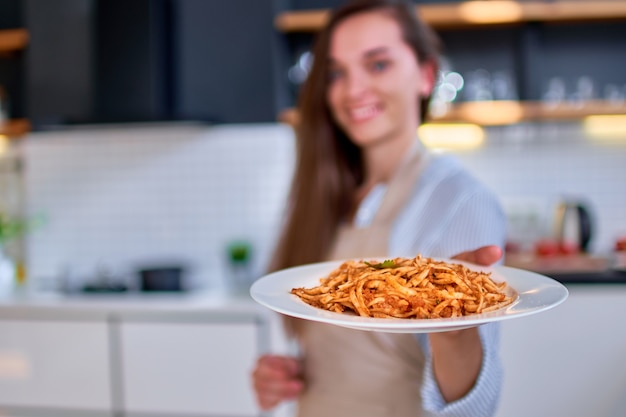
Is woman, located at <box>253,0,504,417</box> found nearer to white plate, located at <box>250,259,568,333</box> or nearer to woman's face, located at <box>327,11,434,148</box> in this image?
woman's face, located at <box>327,11,434,148</box>

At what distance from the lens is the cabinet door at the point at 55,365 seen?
266 centimetres

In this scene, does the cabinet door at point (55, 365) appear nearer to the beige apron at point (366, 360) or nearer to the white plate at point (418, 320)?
the beige apron at point (366, 360)

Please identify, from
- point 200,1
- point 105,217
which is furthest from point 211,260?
point 200,1

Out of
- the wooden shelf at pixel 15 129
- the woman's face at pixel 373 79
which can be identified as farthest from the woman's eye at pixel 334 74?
the wooden shelf at pixel 15 129

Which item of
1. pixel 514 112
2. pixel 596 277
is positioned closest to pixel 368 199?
pixel 596 277

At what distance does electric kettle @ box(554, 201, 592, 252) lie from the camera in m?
2.68

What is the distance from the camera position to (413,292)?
66 centimetres

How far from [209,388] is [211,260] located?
0.82 meters

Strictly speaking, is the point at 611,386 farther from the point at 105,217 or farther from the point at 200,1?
the point at 105,217

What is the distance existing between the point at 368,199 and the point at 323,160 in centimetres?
13

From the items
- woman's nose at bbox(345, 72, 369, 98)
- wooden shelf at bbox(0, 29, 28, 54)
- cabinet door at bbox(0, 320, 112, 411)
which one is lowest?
cabinet door at bbox(0, 320, 112, 411)

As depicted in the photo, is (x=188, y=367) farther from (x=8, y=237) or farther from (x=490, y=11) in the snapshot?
(x=490, y=11)

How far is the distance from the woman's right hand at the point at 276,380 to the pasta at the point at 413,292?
1.67ft

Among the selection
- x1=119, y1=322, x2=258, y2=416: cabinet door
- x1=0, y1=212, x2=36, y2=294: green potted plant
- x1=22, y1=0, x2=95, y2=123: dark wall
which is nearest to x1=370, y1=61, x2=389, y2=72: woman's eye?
x1=119, y1=322, x2=258, y2=416: cabinet door
